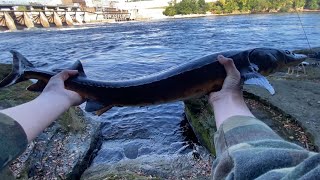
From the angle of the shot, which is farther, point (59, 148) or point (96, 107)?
point (59, 148)

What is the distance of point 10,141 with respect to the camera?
1.30 meters

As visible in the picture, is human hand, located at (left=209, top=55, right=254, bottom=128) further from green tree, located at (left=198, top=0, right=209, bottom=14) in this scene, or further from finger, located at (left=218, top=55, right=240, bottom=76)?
green tree, located at (left=198, top=0, right=209, bottom=14)

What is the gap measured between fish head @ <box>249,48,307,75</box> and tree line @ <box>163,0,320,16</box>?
63095mm

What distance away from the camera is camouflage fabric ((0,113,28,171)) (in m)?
1.24

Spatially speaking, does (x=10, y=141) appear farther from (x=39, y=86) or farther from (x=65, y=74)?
(x=39, y=86)

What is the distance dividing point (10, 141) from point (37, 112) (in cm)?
66

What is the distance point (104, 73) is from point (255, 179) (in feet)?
37.9

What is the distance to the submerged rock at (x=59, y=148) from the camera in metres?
4.04

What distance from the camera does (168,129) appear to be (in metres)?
6.71

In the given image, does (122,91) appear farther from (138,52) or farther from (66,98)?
(138,52)

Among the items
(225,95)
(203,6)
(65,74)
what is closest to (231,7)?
(203,6)

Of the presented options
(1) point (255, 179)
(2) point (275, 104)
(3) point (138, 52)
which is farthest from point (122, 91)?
(3) point (138, 52)

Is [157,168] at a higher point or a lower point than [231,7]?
higher

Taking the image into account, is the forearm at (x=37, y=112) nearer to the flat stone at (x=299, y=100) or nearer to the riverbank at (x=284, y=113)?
the riverbank at (x=284, y=113)
